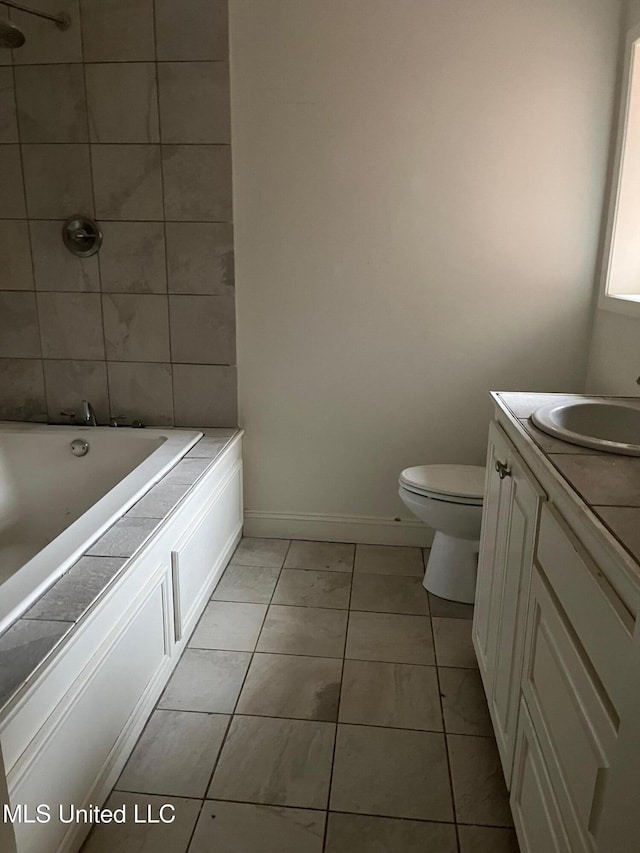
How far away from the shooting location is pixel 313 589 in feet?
8.22

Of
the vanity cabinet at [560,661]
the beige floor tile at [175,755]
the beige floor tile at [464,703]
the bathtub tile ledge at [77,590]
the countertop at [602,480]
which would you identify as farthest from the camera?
the beige floor tile at [464,703]

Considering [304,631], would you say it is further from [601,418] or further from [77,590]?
[601,418]

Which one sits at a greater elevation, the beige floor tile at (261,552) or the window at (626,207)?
the window at (626,207)

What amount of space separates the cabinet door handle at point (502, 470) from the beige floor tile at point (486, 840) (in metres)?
0.79

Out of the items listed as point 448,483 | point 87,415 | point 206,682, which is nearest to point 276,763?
point 206,682

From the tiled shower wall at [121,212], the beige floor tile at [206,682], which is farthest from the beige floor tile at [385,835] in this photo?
the tiled shower wall at [121,212]

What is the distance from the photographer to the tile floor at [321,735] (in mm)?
1479

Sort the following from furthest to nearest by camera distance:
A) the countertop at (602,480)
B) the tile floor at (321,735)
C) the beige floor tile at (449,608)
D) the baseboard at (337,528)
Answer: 1. the baseboard at (337,528)
2. the beige floor tile at (449,608)
3. the tile floor at (321,735)
4. the countertop at (602,480)

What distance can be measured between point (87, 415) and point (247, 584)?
93 centimetres

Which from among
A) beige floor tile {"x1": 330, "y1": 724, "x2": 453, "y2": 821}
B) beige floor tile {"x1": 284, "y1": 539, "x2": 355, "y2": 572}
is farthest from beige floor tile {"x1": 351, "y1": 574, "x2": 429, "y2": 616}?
beige floor tile {"x1": 330, "y1": 724, "x2": 453, "y2": 821}

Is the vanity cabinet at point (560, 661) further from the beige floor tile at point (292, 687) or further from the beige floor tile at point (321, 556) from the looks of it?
the beige floor tile at point (321, 556)

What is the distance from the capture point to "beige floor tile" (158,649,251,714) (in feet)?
6.15

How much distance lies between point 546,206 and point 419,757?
1905mm

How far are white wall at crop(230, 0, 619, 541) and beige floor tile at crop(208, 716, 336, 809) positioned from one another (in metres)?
1.18
